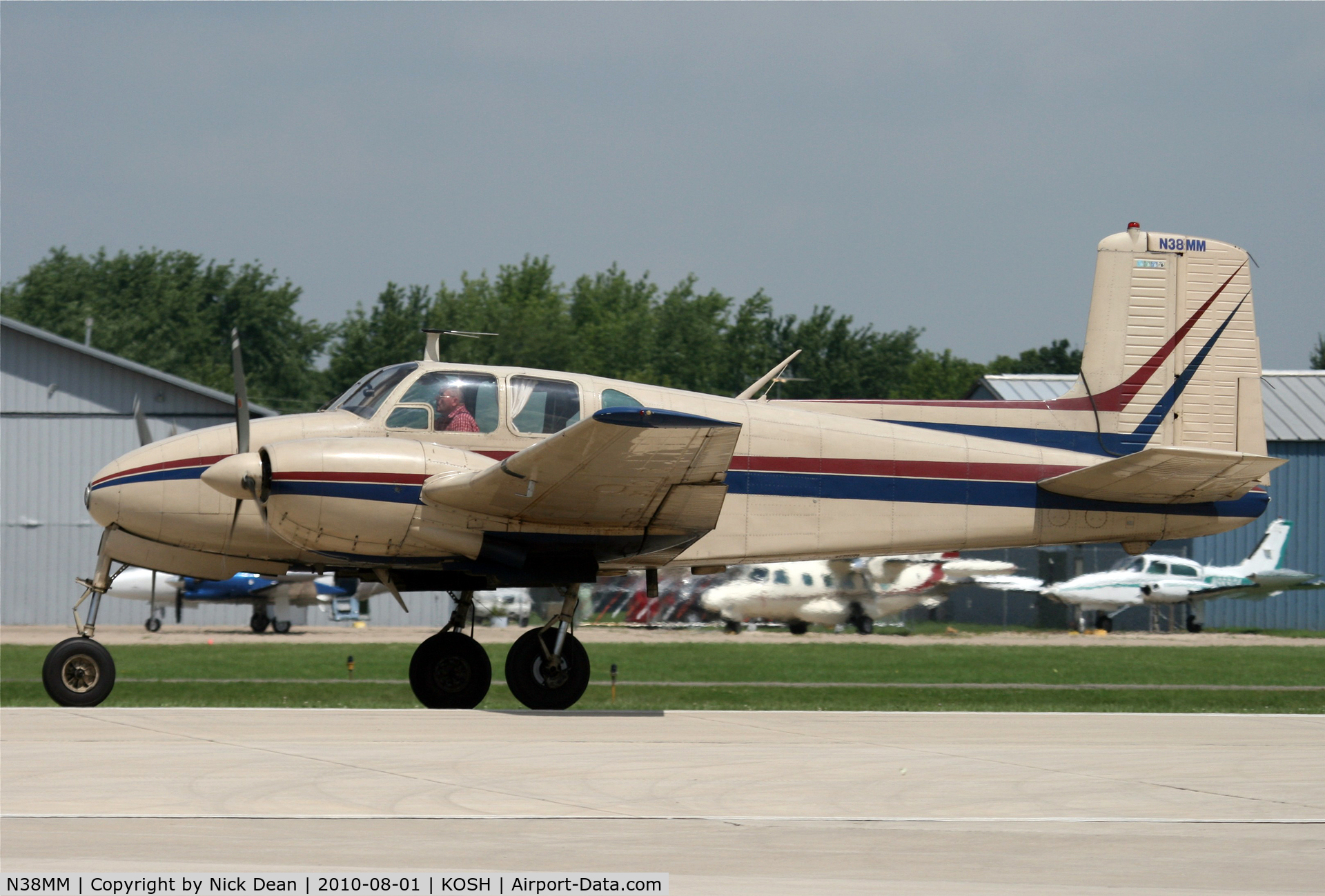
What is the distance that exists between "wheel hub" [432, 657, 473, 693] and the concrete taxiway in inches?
77.8

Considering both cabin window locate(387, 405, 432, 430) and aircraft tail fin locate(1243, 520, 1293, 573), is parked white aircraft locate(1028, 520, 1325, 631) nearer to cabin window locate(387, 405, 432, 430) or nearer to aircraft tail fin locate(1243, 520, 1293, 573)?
aircraft tail fin locate(1243, 520, 1293, 573)

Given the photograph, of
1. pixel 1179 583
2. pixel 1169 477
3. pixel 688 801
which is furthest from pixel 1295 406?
pixel 688 801

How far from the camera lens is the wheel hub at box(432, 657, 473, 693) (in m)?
15.1

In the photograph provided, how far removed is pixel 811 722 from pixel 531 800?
5429mm

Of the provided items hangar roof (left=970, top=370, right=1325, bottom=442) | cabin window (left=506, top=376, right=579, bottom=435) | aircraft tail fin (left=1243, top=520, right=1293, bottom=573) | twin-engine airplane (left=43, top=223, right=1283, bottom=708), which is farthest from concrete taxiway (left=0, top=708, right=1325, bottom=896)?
hangar roof (left=970, top=370, right=1325, bottom=442)

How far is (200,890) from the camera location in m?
5.93

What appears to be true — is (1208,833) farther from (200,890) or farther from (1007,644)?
(1007,644)

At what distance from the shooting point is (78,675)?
46.2 ft

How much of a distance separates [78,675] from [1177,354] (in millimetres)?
12555

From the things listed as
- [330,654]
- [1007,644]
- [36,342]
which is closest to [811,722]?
[330,654]

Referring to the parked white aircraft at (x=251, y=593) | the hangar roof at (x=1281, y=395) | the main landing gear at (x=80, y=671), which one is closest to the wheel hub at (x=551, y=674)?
the main landing gear at (x=80, y=671)

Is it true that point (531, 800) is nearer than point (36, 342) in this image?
Yes

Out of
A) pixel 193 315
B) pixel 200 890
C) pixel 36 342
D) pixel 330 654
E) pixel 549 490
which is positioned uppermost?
pixel 193 315

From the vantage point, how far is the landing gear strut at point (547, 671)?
14.4 meters
